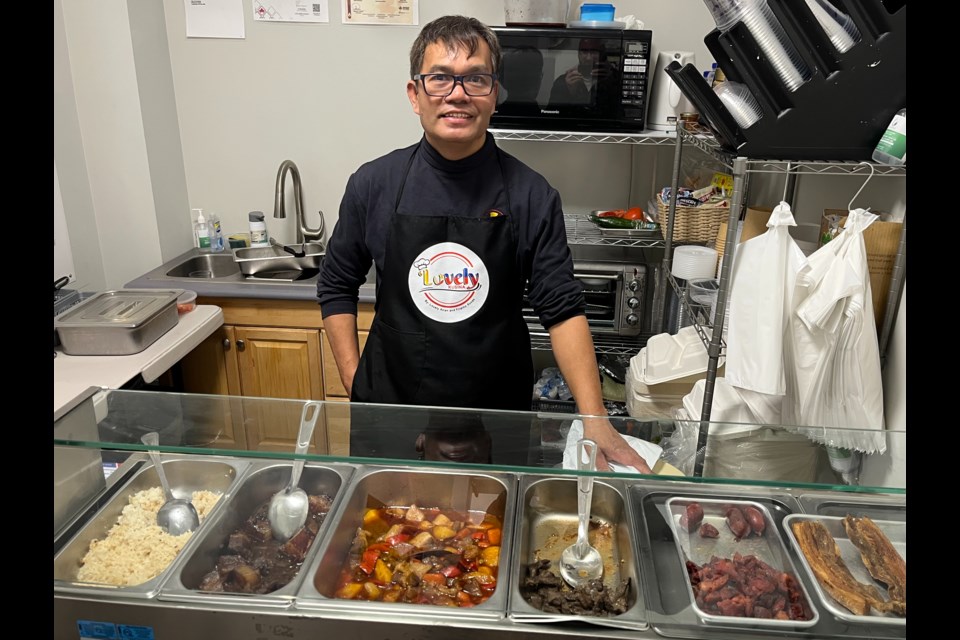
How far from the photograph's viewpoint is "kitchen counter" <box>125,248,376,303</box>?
304 cm

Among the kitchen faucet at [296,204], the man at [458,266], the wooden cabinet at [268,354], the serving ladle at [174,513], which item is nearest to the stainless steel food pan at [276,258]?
the kitchen faucet at [296,204]

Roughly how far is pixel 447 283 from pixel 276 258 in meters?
1.66

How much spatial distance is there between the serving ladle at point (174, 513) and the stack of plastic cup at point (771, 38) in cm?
176

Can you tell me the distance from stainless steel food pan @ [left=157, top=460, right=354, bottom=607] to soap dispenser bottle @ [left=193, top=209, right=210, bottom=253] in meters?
2.53

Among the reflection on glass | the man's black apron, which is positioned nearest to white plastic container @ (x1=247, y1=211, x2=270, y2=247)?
the man's black apron

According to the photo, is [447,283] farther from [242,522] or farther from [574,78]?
[574,78]

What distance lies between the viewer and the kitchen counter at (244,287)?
3.04 metres

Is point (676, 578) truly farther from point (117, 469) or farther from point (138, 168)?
point (138, 168)

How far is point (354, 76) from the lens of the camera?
346 centimetres

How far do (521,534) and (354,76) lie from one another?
282 cm

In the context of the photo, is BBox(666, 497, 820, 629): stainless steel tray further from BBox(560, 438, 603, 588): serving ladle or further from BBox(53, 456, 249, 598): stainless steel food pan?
BBox(53, 456, 249, 598): stainless steel food pan

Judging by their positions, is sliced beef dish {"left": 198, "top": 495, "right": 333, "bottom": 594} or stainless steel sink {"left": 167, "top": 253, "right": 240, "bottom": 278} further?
stainless steel sink {"left": 167, "top": 253, "right": 240, "bottom": 278}

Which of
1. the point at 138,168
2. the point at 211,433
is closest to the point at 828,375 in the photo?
the point at 211,433

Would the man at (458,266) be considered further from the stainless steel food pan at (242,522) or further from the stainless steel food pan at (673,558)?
the stainless steel food pan at (242,522)
